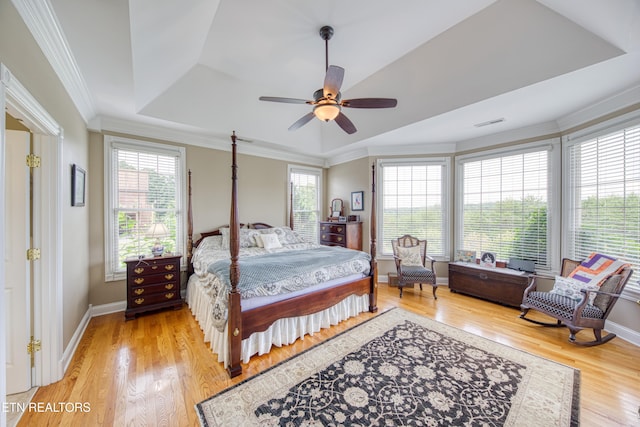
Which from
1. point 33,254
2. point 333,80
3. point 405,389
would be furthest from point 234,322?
point 333,80

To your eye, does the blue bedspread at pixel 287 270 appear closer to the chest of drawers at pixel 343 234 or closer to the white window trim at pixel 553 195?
the chest of drawers at pixel 343 234

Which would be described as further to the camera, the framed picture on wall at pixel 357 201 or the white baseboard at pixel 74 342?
the framed picture on wall at pixel 357 201

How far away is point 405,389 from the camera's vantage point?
192 cm

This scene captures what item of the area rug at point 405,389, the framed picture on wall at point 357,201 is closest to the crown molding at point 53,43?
the area rug at point 405,389

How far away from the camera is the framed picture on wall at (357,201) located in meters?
5.07

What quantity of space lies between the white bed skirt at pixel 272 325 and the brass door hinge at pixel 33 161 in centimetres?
189

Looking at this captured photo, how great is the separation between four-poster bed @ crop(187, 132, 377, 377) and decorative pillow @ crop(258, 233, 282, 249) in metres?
0.02

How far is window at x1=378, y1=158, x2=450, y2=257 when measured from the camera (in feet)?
15.3

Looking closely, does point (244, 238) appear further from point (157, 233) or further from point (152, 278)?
point (152, 278)

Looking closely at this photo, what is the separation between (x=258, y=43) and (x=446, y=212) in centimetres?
425

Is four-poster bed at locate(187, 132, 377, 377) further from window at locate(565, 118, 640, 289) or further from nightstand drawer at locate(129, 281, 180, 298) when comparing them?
window at locate(565, 118, 640, 289)

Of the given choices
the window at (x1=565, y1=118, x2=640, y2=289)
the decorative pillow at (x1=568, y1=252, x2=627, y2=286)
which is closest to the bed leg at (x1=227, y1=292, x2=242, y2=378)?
the decorative pillow at (x1=568, y1=252, x2=627, y2=286)

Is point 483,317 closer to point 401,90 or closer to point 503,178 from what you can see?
point 503,178

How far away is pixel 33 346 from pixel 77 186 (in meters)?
1.55
